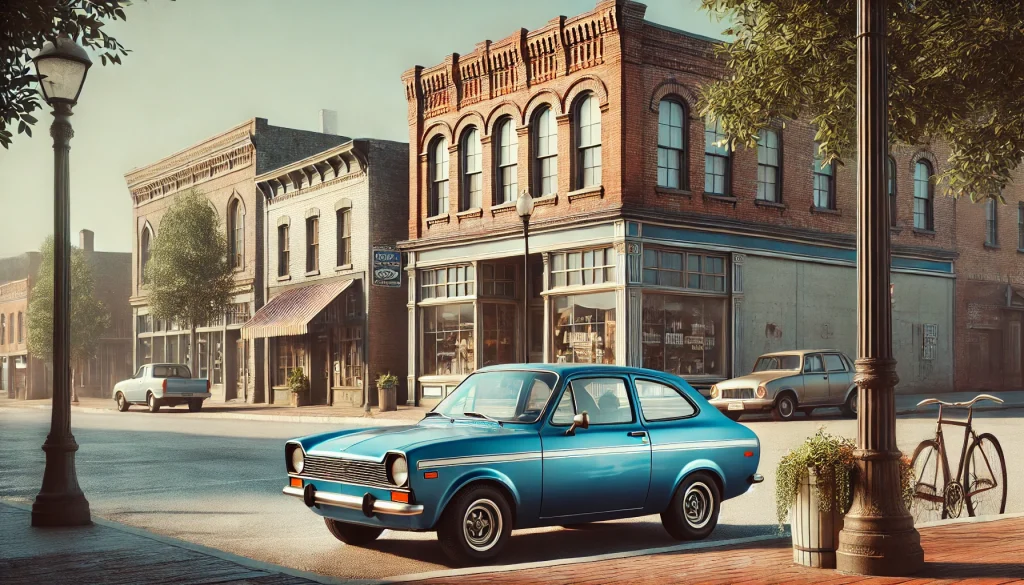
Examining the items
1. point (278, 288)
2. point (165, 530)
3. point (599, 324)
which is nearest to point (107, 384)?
point (278, 288)

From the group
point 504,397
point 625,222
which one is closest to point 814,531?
point 504,397

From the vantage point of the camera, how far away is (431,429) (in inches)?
351

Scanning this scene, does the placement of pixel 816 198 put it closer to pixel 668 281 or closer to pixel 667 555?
pixel 668 281

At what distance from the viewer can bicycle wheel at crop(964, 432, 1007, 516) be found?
10117 mm

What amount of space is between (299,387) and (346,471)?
28449 millimetres

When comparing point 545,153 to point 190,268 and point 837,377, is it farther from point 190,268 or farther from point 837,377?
point 190,268

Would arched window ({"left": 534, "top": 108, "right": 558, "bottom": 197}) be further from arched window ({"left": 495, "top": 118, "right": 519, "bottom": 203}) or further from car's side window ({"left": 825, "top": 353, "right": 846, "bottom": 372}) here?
car's side window ({"left": 825, "top": 353, "right": 846, "bottom": 372})

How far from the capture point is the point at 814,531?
7.62 metres

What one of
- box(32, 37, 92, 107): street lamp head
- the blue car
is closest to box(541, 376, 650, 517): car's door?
the blue car

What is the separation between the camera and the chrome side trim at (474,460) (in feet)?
26.6

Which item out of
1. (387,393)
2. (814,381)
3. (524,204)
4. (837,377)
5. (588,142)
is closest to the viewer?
(524,204)

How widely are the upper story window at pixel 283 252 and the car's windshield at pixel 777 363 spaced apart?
19965mm

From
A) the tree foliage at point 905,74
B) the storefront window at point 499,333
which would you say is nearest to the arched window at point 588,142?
the storefront window at point 499,333

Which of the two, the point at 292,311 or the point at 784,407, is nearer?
the point at 784,407
